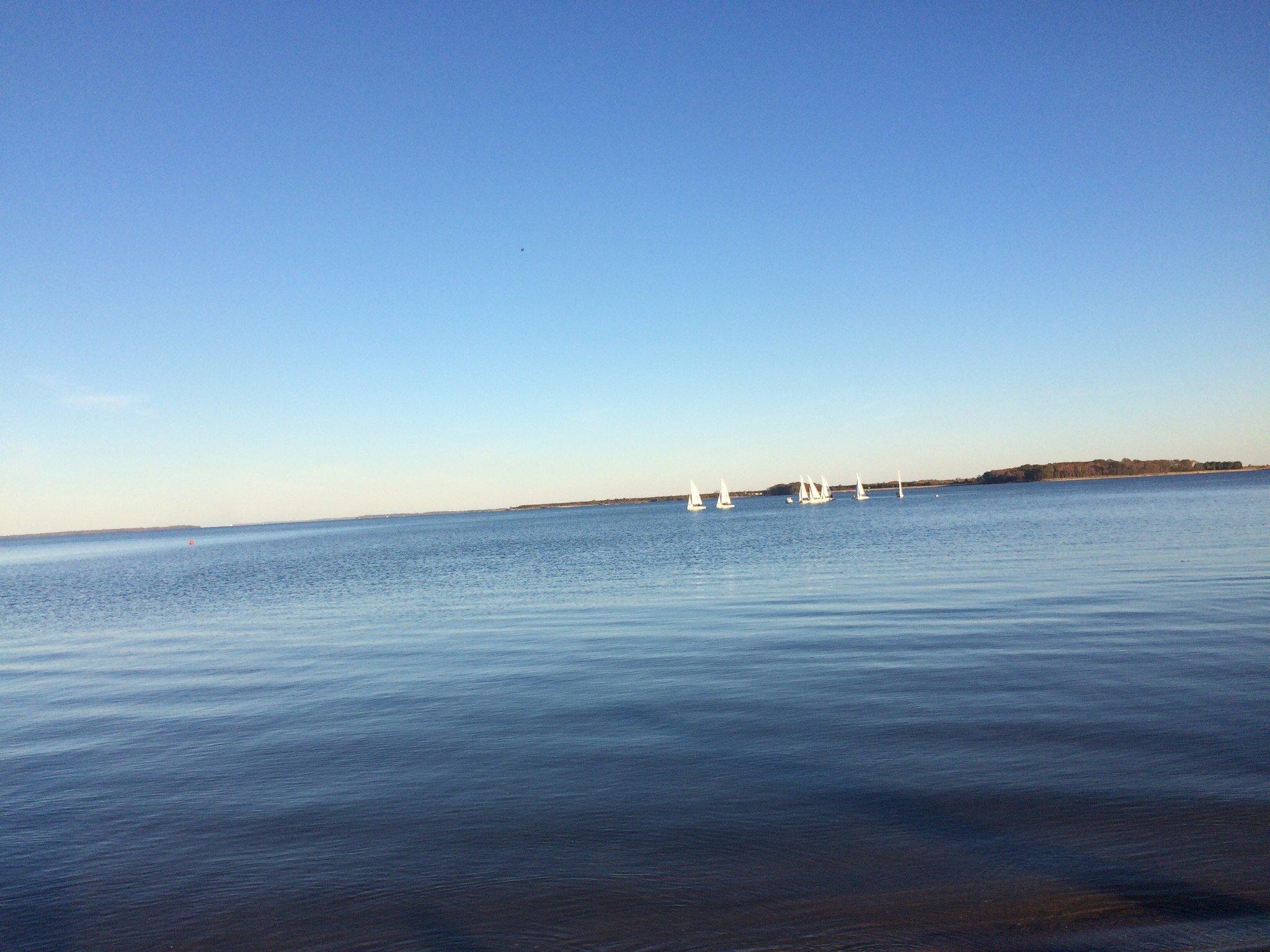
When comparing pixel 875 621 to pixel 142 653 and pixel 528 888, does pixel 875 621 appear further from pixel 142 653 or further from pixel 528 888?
pixel 142 653

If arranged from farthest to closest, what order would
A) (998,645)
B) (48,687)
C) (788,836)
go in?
(48,687), (998,645), (788,836)

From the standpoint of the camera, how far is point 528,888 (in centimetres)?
712

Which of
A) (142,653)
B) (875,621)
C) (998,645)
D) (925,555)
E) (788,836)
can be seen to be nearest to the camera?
(788,836)

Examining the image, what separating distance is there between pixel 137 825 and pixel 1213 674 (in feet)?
48.9

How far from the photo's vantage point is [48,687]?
59.2 feet

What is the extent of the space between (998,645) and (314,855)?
1323 centimetres

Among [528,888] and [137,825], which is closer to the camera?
[528,888]

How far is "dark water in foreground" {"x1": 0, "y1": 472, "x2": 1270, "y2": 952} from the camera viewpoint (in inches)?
259

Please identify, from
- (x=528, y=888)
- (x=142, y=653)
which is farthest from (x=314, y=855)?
(x=142, y=653)

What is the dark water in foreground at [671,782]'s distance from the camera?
21.6ft

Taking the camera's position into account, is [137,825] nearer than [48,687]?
Yes

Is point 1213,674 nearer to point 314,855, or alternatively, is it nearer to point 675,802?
point 675,802

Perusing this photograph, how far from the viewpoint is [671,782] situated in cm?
957

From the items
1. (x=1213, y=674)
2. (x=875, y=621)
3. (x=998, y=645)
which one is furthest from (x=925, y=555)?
(x=1213, y=674)
